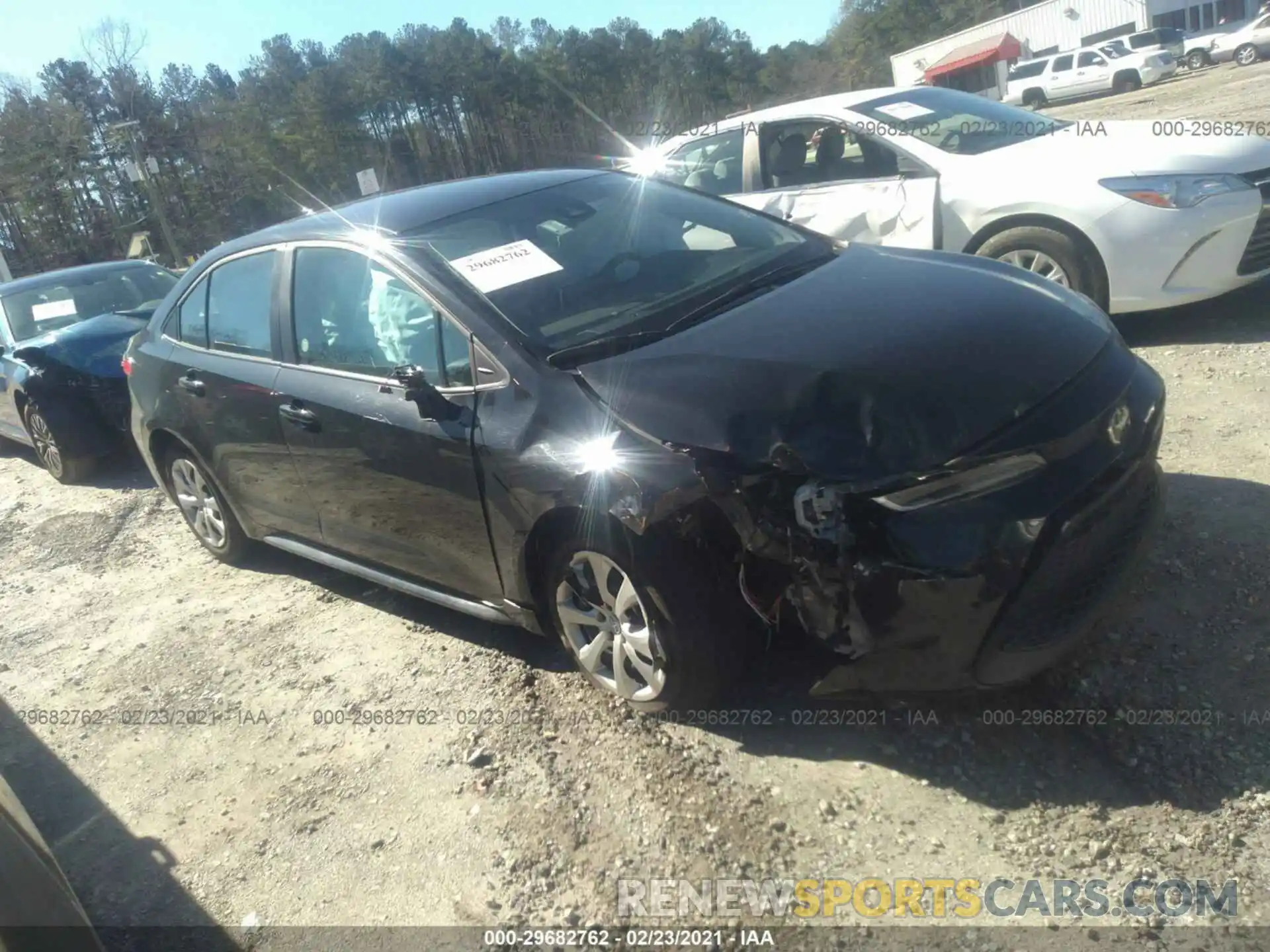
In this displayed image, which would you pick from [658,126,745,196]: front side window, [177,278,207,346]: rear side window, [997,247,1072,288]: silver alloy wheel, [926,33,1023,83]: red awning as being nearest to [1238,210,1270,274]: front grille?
[997,247,1072,288]: silver alloy wheel

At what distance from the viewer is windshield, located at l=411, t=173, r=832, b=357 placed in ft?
10.8

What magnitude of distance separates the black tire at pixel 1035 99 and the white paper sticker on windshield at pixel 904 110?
34433 mm

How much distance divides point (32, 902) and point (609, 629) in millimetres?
1611

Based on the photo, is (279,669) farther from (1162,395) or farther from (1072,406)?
(1162,395)

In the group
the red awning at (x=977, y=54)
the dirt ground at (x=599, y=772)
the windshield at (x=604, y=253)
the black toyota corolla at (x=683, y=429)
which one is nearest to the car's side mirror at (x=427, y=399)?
the black toyota corolla at (x=683, y=429)

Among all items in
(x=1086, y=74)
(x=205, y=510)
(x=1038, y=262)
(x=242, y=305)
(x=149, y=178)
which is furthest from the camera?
(x=149, y=178)

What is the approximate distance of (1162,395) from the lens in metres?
3.03

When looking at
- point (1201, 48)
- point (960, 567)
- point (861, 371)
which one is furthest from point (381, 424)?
point (1201, 48)

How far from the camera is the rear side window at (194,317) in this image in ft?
15.1

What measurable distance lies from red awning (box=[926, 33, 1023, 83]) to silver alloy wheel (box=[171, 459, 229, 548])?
5199cm

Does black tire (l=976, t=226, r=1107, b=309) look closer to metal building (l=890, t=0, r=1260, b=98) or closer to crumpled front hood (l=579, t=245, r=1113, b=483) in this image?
crumpled front hood (l=579, t=245, r=1113, b=483)

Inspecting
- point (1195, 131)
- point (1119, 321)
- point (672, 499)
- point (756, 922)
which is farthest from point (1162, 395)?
point (1195, 131)

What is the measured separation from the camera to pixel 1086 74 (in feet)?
114

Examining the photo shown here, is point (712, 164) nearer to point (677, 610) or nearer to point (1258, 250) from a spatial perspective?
point (1258, 250)
